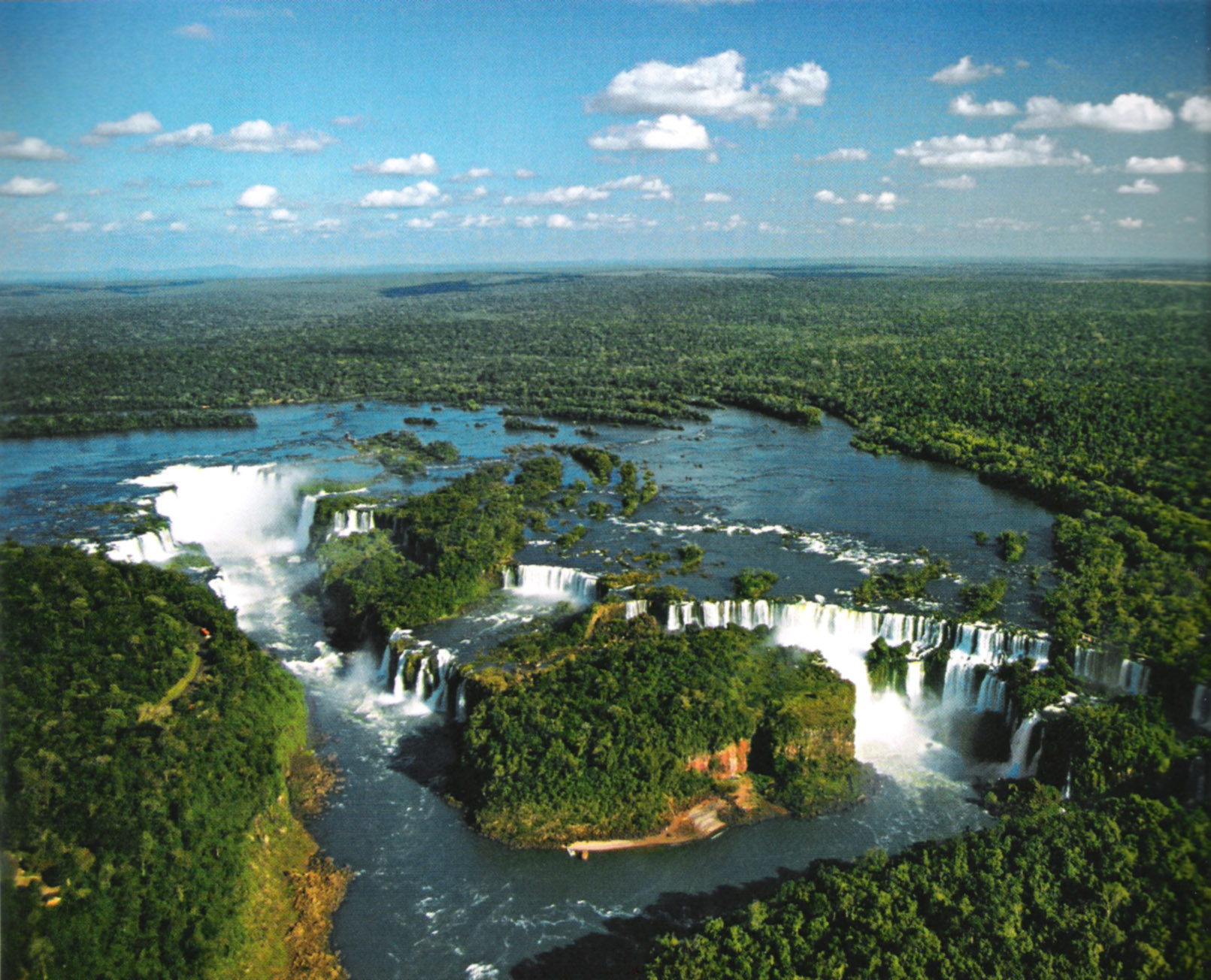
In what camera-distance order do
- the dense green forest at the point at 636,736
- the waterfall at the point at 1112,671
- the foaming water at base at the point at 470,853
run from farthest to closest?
the waterfall at the point at 1112,671
the dense green forest at the point at 636,736
the foaming water at base at the point at 470,853

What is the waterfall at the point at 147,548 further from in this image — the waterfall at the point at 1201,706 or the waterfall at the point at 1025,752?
the waterfall at the point at 1201,706

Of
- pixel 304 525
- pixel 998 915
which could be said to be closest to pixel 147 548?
pixel 304 525

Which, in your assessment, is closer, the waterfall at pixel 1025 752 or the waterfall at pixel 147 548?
the waterfall at pixel 1025 752

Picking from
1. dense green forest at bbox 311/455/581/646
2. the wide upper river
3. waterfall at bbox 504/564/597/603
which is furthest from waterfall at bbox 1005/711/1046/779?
dense green forest at bbox 311/455/581/646

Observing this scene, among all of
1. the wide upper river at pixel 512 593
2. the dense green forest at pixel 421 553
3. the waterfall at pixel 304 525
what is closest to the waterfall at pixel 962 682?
the wide upper river at pixel 512 593

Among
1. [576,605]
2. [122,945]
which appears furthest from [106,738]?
[576,605]

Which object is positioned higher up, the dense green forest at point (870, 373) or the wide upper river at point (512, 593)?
the dense green forest at point (870, 373)
